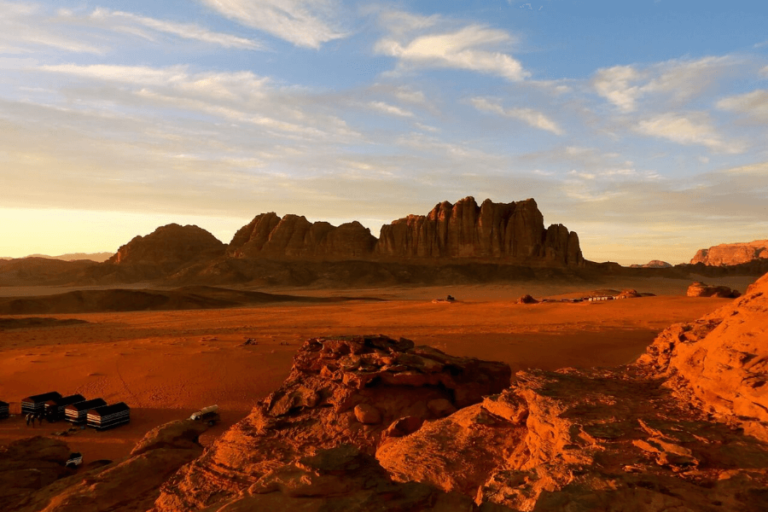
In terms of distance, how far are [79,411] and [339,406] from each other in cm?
979

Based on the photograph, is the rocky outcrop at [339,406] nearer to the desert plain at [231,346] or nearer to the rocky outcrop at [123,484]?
the rocky outcrop at [123,484]

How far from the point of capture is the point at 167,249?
118562 mm

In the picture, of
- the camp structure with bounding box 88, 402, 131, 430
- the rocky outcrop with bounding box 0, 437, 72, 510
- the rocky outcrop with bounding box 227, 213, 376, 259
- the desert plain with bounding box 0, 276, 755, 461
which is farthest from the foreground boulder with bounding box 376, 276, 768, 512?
the rocky outcrop with bounding box 227, 213, 376, 259

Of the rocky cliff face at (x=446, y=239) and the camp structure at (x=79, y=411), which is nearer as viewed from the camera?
the camp structure at (x=79, y=411)

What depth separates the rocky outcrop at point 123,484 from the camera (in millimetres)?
7117

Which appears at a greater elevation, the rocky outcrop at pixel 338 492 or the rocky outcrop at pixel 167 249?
the rocky outcrop at pixel 167 249

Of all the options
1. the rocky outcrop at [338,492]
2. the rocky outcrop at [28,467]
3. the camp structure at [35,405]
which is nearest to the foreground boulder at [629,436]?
the rocky outcrop at [338,492]

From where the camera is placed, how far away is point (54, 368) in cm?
2022

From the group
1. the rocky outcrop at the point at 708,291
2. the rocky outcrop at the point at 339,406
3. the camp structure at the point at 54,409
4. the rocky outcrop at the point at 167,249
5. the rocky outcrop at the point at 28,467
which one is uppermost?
the rocky outcrop at the point at 167,249

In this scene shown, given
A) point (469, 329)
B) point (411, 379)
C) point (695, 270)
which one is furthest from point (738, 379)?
point (695, 270)

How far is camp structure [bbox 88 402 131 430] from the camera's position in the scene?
13250 mm

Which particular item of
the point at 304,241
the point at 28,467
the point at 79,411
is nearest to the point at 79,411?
the point at 79,411

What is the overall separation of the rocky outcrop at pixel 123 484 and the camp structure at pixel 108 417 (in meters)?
4.91

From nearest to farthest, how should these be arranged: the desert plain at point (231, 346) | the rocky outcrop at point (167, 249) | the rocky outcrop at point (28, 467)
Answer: the rocky outcrop at point (28, 467), the desert plain at point (231, 346), the rocky outcrop at point (167, 249)
